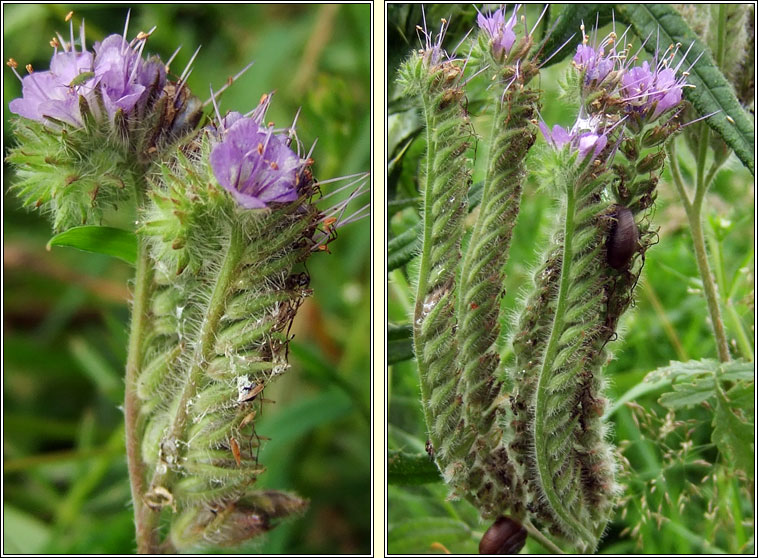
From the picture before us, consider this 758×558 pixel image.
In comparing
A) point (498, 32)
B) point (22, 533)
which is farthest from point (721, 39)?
point (22, 533)

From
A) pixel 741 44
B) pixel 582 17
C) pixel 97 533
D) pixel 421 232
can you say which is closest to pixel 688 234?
pixel 741 44

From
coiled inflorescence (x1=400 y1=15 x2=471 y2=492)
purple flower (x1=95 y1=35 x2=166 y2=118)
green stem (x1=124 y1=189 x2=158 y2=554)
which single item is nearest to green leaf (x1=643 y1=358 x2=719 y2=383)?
coiled inflorescence (x1=400 y1=15 x2=471 y2=492)

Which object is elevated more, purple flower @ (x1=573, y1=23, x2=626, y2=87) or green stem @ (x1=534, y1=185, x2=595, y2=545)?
purple flower @ (x1=573, y1=23, x2=626, y2=87)

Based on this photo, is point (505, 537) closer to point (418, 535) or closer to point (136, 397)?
point (418, 535)

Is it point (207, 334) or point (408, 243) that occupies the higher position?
point (408, 243)

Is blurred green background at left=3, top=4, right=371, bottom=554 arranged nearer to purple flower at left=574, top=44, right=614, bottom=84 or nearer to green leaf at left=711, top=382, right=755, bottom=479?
purple flower at left=574, top=44, right=614, bottom=84

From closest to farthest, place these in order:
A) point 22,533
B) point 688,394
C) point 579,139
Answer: point 579,139 → point 688,394 → point 22,533

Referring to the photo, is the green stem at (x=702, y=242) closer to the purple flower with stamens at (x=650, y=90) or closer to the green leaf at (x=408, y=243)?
the purple flower with stamens at (x=650, y=90)

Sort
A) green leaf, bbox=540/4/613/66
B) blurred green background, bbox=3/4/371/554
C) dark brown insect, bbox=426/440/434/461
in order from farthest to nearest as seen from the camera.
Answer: blurred green background, bbox=3/4/371/554, green leaf, bbox=540/4/613/66, dark brown insect, bbox=426/440/434/461
